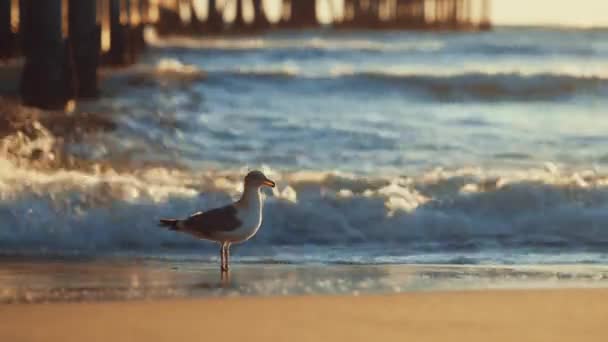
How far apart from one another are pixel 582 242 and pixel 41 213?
2.71 meters

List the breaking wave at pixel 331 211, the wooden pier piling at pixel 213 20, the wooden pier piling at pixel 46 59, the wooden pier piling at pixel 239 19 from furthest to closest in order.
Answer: the wooden pier piling at pixel 239 19 → the wooden pier piling at pixel 213 20 → the wooden pier piling at pixel 46 59 → the breaking wave at pixel 331 211

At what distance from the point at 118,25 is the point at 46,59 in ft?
21.1

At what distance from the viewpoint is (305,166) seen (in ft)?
45.6

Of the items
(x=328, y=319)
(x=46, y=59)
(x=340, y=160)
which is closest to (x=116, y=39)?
(x=340, y=160)

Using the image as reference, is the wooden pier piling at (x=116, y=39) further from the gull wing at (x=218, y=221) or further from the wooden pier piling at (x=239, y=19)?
the wooden pier piling at (x=239, y=19)

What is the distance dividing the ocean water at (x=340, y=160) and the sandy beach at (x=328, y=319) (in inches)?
72.5

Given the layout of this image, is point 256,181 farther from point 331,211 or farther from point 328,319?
point 331,211

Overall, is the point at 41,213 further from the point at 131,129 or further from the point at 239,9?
the point at 239,9

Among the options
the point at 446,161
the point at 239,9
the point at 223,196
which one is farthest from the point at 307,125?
the point at 239,9

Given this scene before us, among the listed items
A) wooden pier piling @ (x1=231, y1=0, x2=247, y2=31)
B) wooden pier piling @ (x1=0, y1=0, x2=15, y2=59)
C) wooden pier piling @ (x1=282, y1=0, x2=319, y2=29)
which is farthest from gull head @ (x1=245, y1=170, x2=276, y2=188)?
wooden pier piling @ (x1=282, y1=0, x2=319, y2=29)

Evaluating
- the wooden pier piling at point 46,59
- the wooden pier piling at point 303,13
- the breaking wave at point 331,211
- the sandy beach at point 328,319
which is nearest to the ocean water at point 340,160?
the breaking wave at point 331,211

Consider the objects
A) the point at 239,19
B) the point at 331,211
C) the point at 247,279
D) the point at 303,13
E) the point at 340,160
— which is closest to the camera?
the point at 247,279

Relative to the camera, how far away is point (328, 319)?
18.3ft

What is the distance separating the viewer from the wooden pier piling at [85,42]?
1521cm
